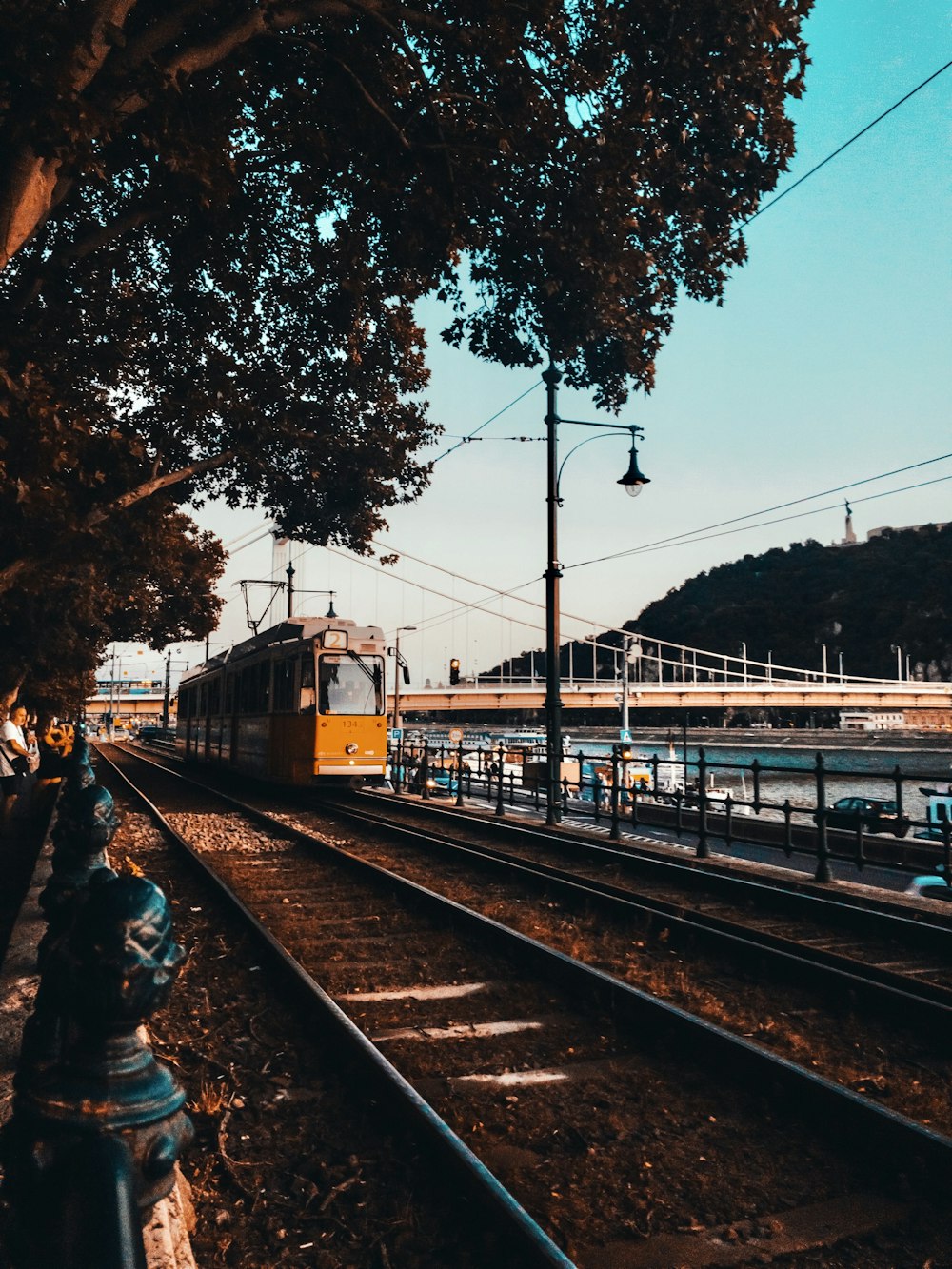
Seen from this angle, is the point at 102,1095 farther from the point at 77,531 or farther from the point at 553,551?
the point at 553,551

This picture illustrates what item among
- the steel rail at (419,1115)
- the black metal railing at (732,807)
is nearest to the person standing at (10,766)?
the black metal railing at (732,807)

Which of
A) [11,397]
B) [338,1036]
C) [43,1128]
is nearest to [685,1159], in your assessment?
→ [338,1036]

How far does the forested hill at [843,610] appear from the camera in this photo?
11900cm

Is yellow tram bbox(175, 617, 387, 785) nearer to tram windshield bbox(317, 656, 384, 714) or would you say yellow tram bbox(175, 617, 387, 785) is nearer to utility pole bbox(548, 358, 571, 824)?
tram windshield bbox(317, 656, 384, 714)

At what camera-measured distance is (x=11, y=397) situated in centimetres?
743

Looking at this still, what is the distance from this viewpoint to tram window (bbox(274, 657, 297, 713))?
770 inches

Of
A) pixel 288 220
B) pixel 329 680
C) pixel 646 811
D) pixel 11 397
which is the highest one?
pixel 288 220

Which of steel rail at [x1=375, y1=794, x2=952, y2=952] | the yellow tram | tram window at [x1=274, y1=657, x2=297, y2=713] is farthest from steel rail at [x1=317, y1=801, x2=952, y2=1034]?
tram window at [x1=274, y1=657, x2=297, y2=713]

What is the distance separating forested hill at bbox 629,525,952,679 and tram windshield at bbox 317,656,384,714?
110 meters

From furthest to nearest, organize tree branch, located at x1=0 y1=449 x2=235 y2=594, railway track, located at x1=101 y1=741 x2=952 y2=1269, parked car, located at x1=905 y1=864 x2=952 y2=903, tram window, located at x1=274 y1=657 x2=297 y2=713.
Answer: tram window, located at x1=274 y1=657 x2=297 y2=713, parked car, located at x1=905 y1=864 x2=952 y2=903, tree branch, located at x1=0 y1=449 x2=235 y2=594, railway track, located at x1=101 y1=741 x2=952 y2=1269

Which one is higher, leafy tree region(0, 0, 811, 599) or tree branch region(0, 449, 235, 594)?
leafy tree region(0, 0, 811, 599)

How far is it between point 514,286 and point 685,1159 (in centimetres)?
800

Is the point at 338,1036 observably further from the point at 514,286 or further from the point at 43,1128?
the point at 514,286

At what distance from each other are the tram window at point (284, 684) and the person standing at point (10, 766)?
4813 mm
